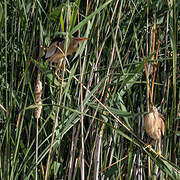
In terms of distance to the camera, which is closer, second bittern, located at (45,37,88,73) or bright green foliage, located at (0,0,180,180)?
second bittern, located at (45,37,88,73)

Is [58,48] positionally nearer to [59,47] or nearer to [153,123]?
[59,47]

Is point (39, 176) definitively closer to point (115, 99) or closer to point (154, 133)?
point (115, 99)

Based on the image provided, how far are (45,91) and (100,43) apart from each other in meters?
0.25

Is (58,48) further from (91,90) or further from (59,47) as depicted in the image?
(91,90)

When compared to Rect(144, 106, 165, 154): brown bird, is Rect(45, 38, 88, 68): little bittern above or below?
above

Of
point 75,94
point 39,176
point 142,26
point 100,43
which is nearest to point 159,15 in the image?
point 142,26

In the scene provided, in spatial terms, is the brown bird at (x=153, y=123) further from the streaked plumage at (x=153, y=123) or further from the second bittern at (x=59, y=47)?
the second bittern at (x=59, y=47)

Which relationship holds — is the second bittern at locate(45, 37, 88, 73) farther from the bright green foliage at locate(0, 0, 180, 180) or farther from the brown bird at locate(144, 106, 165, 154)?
the brown bird at locate(144, 106, 165, 154)

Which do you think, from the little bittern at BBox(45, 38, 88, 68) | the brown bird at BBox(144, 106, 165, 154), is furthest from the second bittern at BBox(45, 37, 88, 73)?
the brown bird at BBox(144, 106, 165, 154)

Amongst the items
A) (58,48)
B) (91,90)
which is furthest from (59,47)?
(91,90)

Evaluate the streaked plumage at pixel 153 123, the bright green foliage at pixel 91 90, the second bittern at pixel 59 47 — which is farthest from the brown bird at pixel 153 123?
the second bittern at pixel 59 47

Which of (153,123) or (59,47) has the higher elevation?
(59,47)

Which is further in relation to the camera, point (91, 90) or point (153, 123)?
point (91, 90)

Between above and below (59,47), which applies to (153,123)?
below
